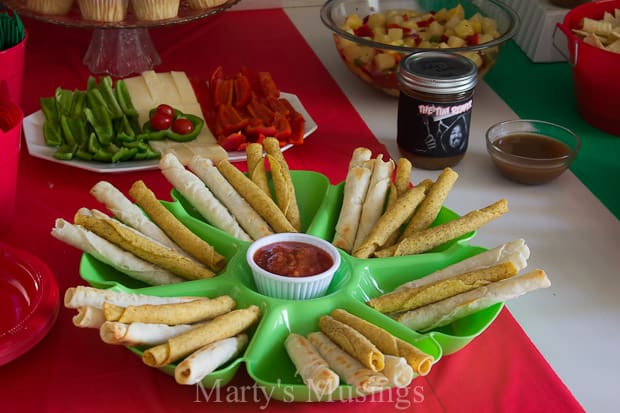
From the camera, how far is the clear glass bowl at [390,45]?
2.10 metres

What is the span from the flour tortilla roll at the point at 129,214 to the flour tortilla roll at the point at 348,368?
35 centimetres

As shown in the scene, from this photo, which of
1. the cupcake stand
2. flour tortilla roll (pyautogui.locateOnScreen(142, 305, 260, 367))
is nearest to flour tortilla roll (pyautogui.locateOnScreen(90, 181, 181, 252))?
flour tortilla roll (pyautogui.locateOnScreen(142, 305, 260, 367))

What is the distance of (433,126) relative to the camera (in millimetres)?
1858

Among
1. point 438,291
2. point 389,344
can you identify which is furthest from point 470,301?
point 389,344

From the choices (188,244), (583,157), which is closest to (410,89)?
(583,157)

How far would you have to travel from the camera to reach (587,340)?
144 centimetres

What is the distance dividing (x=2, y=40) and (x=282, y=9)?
1.17 meters

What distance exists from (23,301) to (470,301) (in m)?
0.70

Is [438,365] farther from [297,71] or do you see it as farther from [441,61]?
[297,71]

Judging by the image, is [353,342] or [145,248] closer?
[353,342]

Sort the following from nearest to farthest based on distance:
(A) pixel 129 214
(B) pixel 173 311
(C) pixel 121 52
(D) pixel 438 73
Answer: (B) pixel 173 311
(A) pixel 129 214
(D) pixel 438 73
(C) pixel 121 52

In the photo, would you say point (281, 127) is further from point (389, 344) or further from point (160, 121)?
point (389, 344)

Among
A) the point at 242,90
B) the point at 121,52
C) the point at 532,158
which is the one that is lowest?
the point at 121,52

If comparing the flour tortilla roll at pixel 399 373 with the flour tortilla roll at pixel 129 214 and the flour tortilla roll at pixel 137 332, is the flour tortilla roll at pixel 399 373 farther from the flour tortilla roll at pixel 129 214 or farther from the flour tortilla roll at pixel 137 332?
the flour tortilla roll at pixel 129 214
